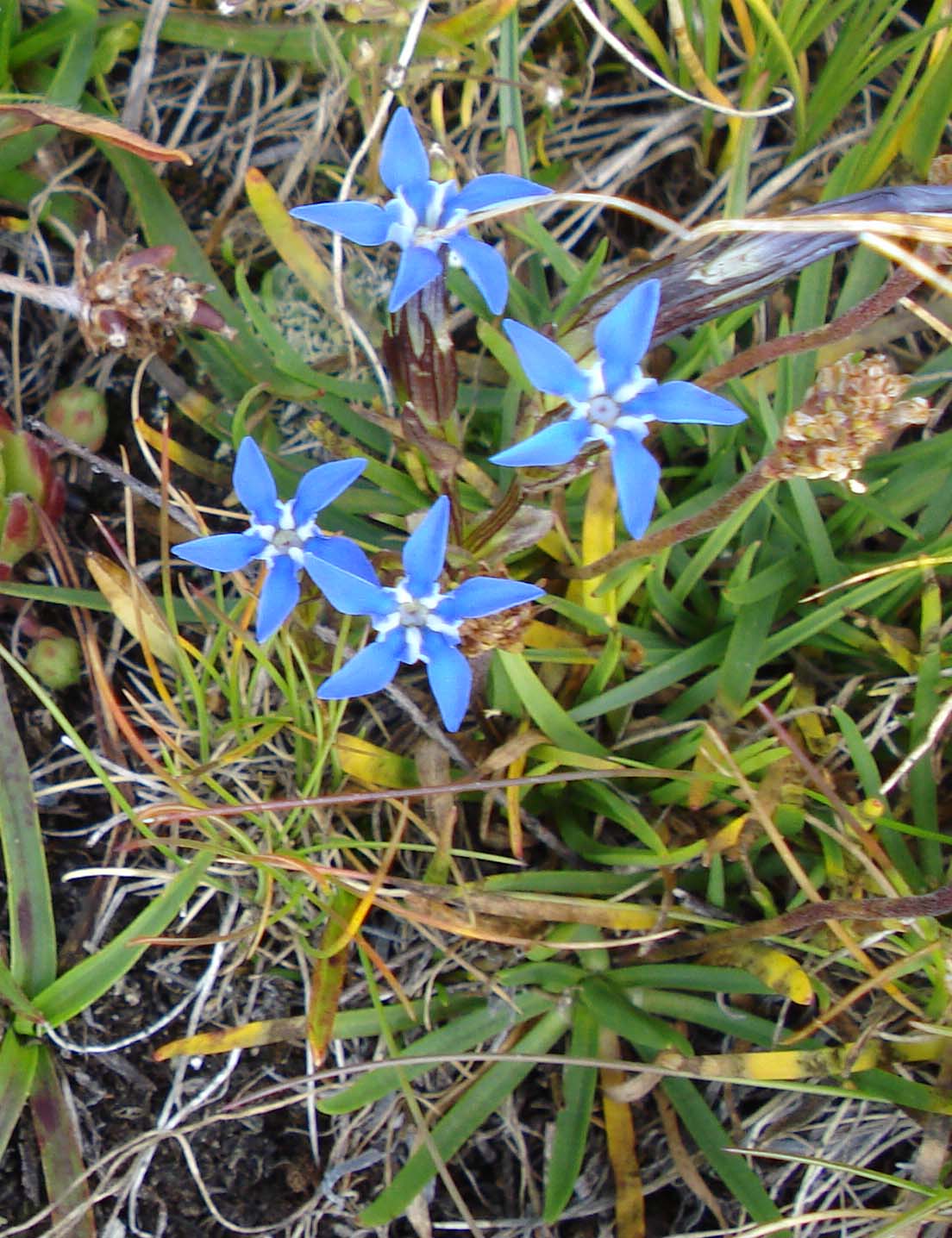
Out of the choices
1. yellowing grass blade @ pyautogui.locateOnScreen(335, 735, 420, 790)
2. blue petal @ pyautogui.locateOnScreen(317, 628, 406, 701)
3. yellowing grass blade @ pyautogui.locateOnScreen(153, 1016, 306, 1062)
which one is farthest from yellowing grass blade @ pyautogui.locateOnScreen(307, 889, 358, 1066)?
blue petal @ pyautogui.locateOnScreen(317, 628, 406, 701)

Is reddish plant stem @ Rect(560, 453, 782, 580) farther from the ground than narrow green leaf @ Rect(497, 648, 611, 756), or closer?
farther from the ground

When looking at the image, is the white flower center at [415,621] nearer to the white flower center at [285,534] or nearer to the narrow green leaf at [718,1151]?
the white flower center at [285,534]

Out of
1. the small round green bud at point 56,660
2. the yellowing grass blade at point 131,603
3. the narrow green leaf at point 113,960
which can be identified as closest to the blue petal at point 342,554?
the yellowing grass blade at point 131,603

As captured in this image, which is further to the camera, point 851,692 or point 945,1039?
point 851,692

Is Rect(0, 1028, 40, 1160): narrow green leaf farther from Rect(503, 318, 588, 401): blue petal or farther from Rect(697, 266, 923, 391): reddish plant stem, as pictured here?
Rect(697, 266, 923, 391): reddish plant stem

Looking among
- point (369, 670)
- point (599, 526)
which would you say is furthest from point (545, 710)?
point (369, 670)

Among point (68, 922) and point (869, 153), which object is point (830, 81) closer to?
point (869, 153)

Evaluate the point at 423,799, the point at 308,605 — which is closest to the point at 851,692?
the point at 423,799
